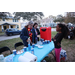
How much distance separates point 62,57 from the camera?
2.03 metres

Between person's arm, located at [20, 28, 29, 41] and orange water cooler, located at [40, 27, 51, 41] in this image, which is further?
orange water cooler, located at [40, 27, 51, 41]

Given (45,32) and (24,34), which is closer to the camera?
(24,34)

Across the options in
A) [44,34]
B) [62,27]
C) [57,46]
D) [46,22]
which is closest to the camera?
[62,27]

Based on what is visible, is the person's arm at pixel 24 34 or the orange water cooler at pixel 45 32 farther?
the orange water cooler at pixel 45 32
